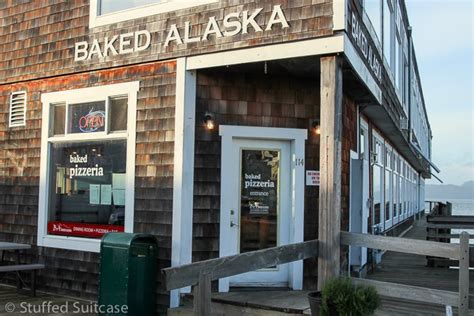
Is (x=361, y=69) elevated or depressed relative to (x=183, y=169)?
elevated

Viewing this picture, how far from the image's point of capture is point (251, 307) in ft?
19.6

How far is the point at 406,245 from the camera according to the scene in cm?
536

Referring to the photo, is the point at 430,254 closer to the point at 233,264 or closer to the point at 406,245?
the point at 406,245

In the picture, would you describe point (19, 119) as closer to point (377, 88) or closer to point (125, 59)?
point (125, 59)

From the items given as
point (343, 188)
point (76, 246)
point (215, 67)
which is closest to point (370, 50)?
point (343, 188)

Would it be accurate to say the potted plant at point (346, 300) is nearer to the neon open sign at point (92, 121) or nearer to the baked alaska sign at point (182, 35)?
the baked alaska sign at point (182, 35)

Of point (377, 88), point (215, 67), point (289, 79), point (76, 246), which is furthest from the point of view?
point (377, 88)

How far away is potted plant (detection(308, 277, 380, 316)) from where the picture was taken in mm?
4516

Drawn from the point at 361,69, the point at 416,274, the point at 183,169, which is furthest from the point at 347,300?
the point at 416,274

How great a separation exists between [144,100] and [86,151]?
124cm

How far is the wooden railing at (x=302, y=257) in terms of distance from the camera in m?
4.32

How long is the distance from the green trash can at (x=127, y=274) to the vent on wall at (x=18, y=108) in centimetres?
313

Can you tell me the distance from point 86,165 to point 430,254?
15.6ft
